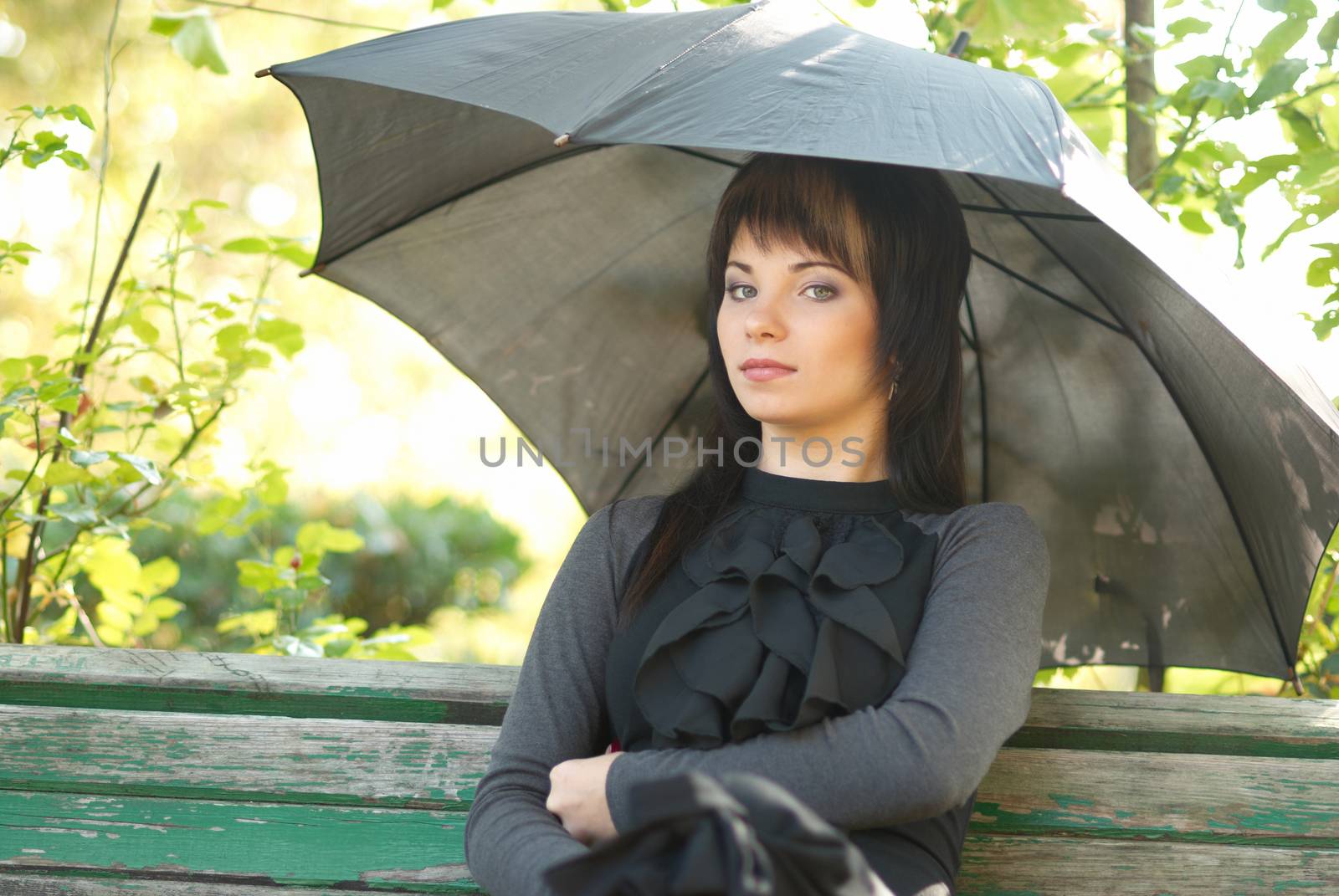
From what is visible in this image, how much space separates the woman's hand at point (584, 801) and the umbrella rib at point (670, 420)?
0.79 metres

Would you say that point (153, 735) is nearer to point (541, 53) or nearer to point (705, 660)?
point (705, 660)

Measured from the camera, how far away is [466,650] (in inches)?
220

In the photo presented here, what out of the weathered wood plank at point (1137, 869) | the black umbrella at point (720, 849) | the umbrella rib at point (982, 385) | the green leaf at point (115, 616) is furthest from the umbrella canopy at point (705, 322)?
the green leaf at point (115, 616)

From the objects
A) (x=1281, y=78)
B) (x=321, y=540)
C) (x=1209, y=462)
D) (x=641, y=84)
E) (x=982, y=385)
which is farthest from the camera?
(x=321, y=540)

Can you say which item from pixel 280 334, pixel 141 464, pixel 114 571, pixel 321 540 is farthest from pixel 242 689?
pixel 280 334

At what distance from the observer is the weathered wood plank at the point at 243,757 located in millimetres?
1678

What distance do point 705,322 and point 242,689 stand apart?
994mm

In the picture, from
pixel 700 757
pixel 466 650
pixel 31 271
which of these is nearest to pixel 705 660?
pixel 700 757

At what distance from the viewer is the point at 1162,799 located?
1678 millimetres

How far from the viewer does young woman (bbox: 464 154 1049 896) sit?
1326mm

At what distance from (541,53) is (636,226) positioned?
24.7 inches

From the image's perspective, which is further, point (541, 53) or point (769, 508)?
point (769, 508)

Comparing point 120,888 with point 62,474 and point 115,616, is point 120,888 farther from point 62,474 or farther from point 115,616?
point 115,616

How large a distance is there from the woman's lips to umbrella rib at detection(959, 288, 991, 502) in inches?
21.4
